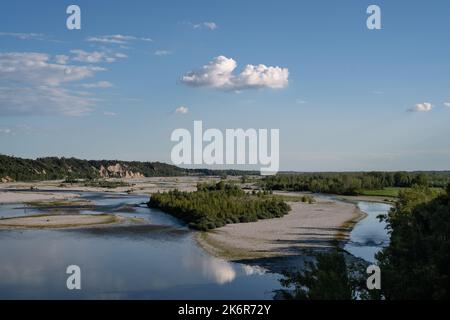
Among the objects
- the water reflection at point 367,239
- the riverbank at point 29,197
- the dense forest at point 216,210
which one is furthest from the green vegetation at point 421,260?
the riverbank at point 29,197

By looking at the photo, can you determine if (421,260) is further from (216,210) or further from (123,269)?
(216,210)

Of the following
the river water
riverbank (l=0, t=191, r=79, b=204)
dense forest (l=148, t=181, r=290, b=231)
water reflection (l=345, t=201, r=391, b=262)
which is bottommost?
water reflection (l=345, t=201, r=391, b=262)

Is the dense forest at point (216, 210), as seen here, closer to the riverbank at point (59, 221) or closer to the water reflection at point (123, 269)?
the water reflection at point (123, 269)

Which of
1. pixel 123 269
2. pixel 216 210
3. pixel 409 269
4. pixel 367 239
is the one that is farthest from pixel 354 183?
pixel 409 269

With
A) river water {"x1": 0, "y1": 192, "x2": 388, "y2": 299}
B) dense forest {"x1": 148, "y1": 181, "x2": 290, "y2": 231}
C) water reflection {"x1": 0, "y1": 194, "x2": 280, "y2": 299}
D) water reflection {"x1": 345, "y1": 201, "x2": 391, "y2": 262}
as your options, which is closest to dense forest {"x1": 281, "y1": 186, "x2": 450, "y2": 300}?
water reflection {"x1": 0, "y1": 194, "x2": 280, "y2": 299}

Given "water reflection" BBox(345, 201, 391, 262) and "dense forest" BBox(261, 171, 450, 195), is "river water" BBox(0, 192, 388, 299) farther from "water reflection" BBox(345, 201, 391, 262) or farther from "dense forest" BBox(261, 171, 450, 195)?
"dense forest" BBox(261, 171, 450, 195)
